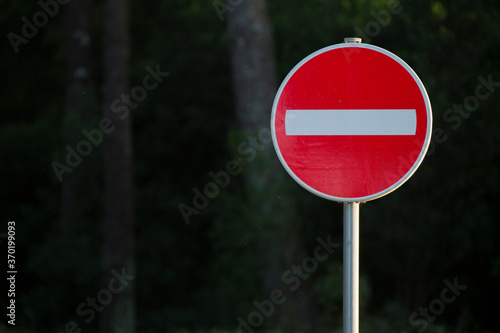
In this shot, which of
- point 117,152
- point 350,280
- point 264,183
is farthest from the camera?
point 117,152

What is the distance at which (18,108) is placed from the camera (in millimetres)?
13773

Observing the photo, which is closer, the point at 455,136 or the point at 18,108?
the point at 455,136

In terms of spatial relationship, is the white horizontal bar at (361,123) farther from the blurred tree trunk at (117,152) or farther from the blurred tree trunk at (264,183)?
the blurred tree trunk at (117,152)

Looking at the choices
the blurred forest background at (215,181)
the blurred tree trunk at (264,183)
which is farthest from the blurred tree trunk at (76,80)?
the blurred tree trunk at (264,183)

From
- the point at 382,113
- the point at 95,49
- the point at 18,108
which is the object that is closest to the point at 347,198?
the point at 382,113

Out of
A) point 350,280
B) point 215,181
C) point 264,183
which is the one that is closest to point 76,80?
point 215,181

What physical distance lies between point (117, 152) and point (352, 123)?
748cm

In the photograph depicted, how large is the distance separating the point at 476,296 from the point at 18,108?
32.6 feet

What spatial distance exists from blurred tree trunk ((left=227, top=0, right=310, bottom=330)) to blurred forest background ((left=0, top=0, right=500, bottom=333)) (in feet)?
0.06

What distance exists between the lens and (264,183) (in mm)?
6230

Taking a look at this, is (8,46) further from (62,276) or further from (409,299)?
(409,299)

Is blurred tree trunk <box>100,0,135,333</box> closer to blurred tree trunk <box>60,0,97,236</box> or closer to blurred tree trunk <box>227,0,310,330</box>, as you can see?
blurred tree trunk <box>60,0,97,236</box>

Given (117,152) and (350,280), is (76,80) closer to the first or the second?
(117,152)

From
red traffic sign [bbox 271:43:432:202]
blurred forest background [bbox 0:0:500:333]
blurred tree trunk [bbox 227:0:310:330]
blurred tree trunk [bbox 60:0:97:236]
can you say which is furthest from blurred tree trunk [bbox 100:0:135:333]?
red traffic sign [bbox 271:43:432:202]
